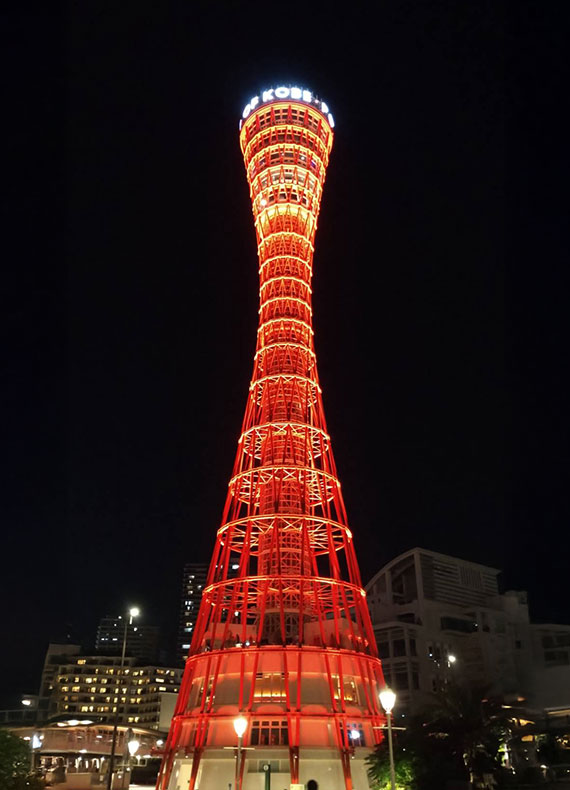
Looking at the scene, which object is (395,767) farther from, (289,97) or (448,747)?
(289,97)

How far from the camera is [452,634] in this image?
94750 millimetres

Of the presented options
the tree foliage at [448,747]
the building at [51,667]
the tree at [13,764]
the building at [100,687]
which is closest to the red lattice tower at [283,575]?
the tree foliage at [448,747]

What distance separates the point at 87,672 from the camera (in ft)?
447

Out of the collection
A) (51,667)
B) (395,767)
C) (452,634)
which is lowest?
(395,767)

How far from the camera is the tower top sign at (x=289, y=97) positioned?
185ft

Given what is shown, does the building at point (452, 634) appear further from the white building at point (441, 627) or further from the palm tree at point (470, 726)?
the palm tree at point (470, 726)

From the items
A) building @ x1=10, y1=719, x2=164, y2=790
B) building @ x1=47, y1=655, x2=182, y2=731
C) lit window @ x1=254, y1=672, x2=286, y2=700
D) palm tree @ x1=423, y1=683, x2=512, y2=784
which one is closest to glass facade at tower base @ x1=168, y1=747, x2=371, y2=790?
lit window @ x1=254, y1=672, x2=286, y2=700

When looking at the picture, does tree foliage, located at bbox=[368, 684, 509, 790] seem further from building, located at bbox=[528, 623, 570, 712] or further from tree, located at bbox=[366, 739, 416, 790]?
building, located at bbox=[528, 623, 570, 712]

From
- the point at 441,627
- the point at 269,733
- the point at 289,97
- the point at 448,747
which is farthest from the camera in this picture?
the point at 441,627

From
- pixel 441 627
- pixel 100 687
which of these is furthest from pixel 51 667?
pixel 441 627

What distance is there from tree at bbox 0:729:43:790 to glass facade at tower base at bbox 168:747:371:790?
11.4 metres

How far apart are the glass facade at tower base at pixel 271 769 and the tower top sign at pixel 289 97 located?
46.7 meters

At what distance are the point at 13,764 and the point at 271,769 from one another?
1411 cm

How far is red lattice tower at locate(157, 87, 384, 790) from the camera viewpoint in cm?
3600
